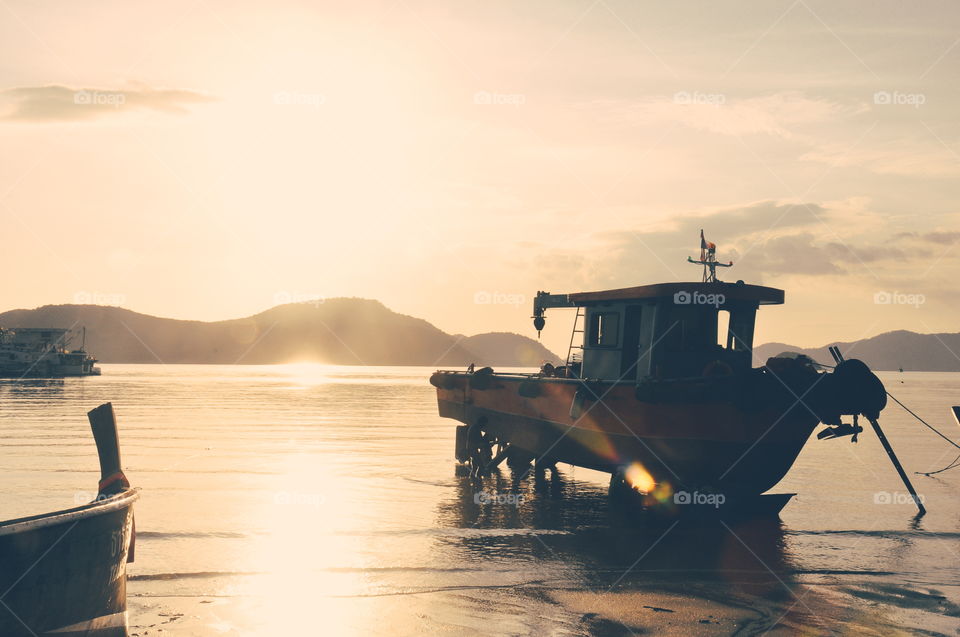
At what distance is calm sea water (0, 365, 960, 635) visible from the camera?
10664 mm

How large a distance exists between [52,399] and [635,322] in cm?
5609

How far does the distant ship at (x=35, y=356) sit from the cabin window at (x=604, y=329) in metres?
111

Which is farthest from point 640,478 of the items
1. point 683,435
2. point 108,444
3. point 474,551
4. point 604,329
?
point 108,444

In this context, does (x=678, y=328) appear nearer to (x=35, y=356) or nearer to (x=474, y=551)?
(x=474, y=551)

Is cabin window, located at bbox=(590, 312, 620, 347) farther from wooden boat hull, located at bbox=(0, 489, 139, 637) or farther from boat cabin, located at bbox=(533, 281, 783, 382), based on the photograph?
wooden boat hull, located at bbox=(0, 489, 139, 637)

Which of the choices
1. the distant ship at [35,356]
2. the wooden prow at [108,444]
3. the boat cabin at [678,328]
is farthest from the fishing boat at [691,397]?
the distant ship at [35,356]

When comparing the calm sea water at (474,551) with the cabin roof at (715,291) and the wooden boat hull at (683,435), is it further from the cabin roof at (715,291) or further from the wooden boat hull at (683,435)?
the cabin roof at (715,291)

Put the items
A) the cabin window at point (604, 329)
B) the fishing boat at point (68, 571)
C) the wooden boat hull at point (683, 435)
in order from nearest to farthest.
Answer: the fishing boat at point (68, 571) < the wooden boat hull at point (683, 435) < the cabin window at point (604, 329)

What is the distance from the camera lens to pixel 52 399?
2438 inches

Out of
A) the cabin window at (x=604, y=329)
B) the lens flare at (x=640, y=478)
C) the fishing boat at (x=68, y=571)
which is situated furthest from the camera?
the cabin window at (x=604, y=329)

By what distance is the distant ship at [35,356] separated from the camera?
4488 inches

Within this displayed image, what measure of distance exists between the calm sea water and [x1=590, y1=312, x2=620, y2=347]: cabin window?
3915 mm

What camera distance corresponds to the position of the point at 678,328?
18.1 metres

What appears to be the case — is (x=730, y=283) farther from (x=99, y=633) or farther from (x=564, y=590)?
(x=99, y=633)
